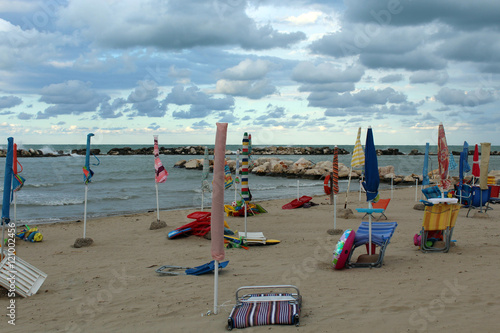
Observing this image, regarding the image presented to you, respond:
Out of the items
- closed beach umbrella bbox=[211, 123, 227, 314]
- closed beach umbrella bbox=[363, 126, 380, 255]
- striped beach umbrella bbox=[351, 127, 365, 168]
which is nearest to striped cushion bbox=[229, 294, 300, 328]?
closed beach umbrella bbox=[211, 123, 227, 314]

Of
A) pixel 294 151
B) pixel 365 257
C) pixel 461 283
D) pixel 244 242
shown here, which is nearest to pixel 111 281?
pixel 244 242

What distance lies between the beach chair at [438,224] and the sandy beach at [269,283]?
30 centimetres

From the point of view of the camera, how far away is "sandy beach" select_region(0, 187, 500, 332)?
4.84m

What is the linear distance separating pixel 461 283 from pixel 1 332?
623 cm

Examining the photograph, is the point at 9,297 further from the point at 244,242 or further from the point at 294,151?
Answer: the point at 294,151

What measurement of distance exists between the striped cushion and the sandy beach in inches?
4.0

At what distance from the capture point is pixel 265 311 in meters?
4.91

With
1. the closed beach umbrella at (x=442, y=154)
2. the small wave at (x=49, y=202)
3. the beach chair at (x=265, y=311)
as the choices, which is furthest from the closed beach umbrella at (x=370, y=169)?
the small wave at (x=49, y=202)

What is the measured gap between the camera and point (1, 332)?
496 centimetres

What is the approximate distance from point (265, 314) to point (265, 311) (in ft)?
0.27

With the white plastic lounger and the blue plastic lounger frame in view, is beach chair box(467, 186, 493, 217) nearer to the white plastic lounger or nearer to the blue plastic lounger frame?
the blue plastic lounger frame

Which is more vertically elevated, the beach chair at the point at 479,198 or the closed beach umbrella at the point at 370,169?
the closed beach umbrella at the point at 370,169

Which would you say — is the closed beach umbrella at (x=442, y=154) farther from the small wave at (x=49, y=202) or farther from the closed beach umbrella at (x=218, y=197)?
the small wave at (x=49, y=202)

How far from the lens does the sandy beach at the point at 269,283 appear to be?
191 inches
